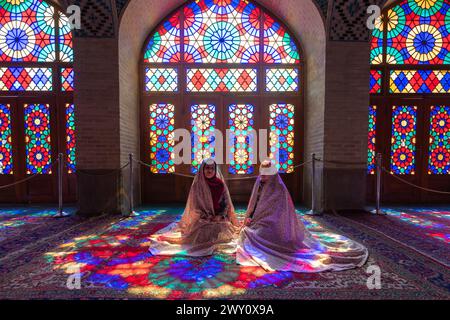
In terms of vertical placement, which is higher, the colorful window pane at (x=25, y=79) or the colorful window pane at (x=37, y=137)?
the colorful window pane at (x=25, y=79)

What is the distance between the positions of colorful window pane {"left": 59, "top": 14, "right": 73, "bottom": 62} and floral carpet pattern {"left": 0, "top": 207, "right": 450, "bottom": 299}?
4485 millimetres

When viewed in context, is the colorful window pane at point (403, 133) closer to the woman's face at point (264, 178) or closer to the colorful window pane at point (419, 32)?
the colorful window pane at point (419, 32)

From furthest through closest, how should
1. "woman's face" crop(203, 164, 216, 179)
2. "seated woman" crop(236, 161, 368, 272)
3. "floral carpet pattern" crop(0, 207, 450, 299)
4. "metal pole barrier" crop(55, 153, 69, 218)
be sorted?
"metal pole barrier" crop(55, 153, 69, 218) < "woman's face" crop(203, 164, 216, 179) < "seated woman" crop(236, 161, 368, 272) < "floral carpet pattern" crop(0, 207, 450, 299)

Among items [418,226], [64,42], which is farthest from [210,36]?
[418,226]

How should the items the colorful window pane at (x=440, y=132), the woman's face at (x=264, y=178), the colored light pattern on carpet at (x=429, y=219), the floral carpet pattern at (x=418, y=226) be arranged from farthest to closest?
the colorful window pane at (x=440, y=132)
the colored light pattern on carpet at (x=429, y=219)
the floral carpet pattern at (x=418, y=226)
the woman's face at (x=264, y=178)

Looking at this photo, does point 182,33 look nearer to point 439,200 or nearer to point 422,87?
point 422,87

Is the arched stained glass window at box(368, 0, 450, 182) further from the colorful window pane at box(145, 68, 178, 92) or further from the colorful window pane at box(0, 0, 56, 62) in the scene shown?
the colorful window pane at box(0, 0, 56, 62)

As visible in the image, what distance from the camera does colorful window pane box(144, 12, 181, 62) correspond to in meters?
6.66

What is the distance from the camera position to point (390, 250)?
3373mm

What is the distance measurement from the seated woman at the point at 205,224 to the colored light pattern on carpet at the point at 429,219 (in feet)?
10.2

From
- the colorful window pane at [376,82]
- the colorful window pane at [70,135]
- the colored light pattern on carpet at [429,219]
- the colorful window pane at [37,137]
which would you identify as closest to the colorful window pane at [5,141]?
the colorful window pane at [37,137]

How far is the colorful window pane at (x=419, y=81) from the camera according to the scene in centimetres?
661

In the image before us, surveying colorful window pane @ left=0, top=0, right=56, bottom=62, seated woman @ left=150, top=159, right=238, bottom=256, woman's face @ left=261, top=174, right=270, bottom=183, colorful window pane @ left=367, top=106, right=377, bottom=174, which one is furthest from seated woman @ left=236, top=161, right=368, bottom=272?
colorful window pane @ left=0, top=0, right=56, bottom=62
